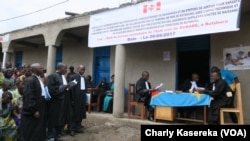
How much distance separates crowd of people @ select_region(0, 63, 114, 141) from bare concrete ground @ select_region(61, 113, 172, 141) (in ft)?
1.02

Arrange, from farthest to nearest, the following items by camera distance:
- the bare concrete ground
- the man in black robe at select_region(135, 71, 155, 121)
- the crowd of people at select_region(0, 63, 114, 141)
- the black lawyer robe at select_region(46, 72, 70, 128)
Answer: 1. the man in black robe at select_region(135, 71, 155, 121)
2. the bare concrete ground
3. the black lawyer robe at select_region(46, 72, 70, 128)
4. the crowd of people at select_region(0, 63, 114, 141)

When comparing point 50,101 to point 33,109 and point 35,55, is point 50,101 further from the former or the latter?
point 35,55

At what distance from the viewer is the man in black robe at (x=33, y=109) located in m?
5.81

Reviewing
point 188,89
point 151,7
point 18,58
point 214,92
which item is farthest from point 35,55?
point 214,92

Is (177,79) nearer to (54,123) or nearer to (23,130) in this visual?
(54,123)

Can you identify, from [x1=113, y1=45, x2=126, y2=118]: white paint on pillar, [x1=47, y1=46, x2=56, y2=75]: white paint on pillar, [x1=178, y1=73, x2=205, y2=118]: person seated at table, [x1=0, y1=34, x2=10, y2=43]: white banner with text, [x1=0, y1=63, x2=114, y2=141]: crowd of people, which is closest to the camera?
[x1=0, y1=63, x2=114, y2=141]: crowd of people

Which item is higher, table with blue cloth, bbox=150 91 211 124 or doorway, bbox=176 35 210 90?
doorway, bbox=176 35 210 90

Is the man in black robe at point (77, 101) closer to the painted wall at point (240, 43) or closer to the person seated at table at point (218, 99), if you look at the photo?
Result: the person seated at table at point (218, 99)

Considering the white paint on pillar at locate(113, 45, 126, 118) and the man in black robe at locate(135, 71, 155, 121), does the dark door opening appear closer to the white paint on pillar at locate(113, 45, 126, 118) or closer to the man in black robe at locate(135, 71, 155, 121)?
the man in black robe at locate(135, 71, 155, 121)

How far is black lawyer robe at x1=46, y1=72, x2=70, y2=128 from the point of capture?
709cm

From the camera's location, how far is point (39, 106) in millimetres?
5969

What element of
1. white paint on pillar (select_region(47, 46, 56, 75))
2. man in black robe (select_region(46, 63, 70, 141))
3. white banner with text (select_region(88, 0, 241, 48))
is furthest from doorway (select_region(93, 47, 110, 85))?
man in black robe (select_region(46, 63, 70, 141))

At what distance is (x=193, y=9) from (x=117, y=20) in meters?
2.64

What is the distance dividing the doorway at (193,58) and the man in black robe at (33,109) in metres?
5.16
